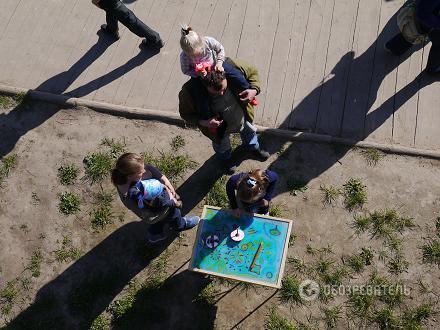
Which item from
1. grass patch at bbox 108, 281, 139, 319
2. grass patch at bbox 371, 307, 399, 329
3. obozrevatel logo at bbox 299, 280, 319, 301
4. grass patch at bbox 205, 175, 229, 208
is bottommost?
grass patch at bbox 108, 281, 139, 319

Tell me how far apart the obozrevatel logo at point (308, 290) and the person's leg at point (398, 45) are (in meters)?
3.57

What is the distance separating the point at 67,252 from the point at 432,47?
564 centimetres

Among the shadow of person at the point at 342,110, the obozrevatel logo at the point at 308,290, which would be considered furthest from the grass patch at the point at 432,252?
the shadow of person at the point at 342,110

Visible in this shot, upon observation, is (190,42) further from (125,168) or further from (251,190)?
(251,190)

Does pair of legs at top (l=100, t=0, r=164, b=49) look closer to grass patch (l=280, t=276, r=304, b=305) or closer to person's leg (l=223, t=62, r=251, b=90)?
person's leg (l=223, t=62, r=251, b=90)

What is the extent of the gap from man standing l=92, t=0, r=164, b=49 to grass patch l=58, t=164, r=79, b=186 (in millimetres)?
2234

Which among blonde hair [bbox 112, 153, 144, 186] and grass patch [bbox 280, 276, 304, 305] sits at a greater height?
blonde hair [bbox 112, 153, 144, 186]

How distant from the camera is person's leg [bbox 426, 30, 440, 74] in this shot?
5996mm

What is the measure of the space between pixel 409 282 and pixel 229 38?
4.37 metres

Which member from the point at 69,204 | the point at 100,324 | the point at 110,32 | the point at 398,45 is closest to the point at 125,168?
the point at 69,204

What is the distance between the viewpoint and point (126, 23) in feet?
22.4

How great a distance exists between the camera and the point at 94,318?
566 centimetres

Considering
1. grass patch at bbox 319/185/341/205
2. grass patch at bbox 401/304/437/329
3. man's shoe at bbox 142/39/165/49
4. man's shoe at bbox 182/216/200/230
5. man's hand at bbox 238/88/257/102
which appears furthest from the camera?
man's shoe at bbox 142/39/165/49

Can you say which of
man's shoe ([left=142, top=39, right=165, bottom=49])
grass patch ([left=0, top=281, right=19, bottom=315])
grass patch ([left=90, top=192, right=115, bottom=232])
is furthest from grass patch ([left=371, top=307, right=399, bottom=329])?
man's shoe ([left=142, top=39, right=165, bottom=49])
